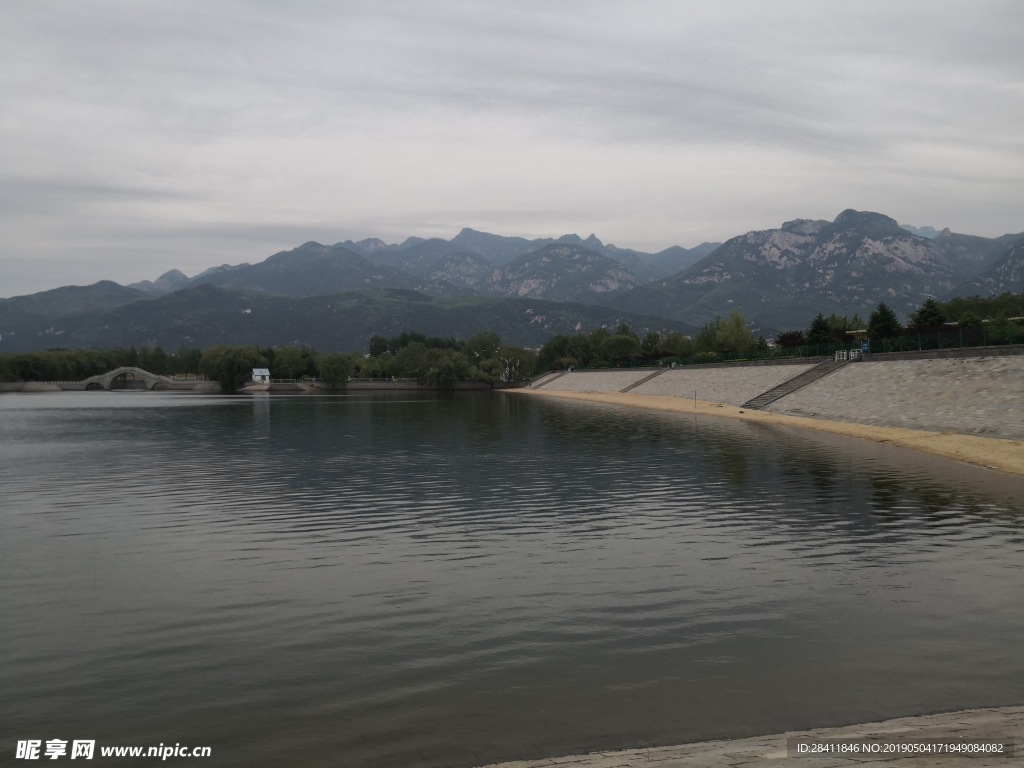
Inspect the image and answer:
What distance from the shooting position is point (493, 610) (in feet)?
57.0

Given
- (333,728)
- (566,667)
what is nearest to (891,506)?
(566,667)

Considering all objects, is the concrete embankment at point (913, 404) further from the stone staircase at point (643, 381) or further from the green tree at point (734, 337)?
the green tree at point (734, 337)

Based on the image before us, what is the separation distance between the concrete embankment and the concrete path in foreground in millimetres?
33423

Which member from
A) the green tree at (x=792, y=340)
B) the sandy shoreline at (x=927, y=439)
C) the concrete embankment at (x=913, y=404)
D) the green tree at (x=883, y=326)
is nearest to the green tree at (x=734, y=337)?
the green tree at (x=792, y=340)

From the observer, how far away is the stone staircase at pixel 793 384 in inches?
3556

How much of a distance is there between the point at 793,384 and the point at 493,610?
82.9 metres

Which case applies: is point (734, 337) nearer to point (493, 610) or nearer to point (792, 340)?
point (792, 340)

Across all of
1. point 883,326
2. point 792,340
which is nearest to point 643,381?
point 792,340

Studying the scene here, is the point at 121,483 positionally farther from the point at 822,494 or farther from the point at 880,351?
the point at 880,351

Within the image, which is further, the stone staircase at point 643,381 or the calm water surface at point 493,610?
the stone staircase at point 643,381

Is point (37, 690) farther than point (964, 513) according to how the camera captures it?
No

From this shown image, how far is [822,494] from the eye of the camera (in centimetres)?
3338

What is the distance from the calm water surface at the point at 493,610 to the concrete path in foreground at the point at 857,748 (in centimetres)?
55

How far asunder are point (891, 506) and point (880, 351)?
59.3 m
